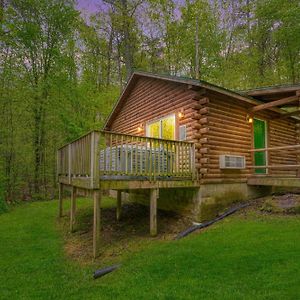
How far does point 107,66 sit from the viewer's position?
24.1 meters

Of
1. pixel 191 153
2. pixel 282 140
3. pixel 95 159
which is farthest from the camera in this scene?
pixel 282 140

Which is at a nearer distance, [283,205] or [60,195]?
[283,205]

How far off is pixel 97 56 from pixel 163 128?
15.3 metres

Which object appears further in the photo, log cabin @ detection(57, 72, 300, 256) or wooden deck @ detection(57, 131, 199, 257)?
log cabin @ detection(57, 72, 300, 256)

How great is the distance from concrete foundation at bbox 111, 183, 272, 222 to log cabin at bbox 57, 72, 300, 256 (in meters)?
0.03

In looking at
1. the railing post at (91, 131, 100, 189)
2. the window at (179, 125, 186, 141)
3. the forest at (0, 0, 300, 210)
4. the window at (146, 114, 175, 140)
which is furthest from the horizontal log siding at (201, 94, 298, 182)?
the forest at (0, 0, 300, 210)

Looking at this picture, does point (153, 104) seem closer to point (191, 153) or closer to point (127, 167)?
point (191, 153)

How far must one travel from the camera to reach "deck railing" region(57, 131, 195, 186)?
693 cm

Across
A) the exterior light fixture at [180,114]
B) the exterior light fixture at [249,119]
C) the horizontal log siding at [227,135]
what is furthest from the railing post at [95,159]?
the exterior light fixture at [249,119]

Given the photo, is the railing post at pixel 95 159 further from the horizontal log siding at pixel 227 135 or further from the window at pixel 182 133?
the window at pixel 182 133

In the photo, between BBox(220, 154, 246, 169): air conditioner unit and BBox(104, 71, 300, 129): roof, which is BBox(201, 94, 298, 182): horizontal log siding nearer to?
BBox(220, 154, 246, 169): air conditioner unit

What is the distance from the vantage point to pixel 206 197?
29.5 feet

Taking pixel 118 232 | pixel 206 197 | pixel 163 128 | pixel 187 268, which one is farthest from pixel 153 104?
pixel 187 268

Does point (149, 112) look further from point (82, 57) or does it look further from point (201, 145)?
point (82, 57)
